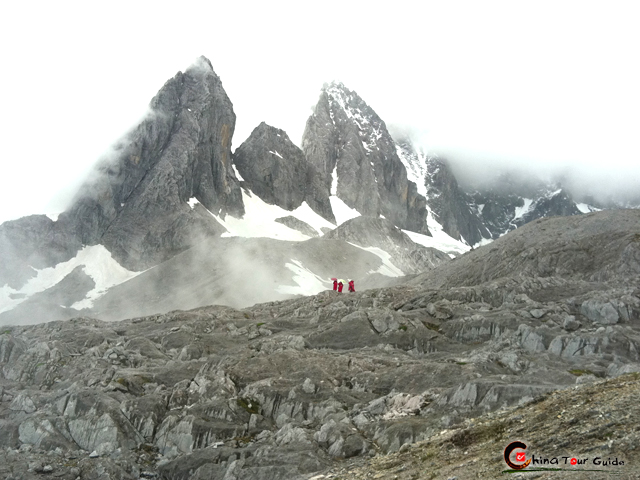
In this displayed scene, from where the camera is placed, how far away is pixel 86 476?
1666 inches

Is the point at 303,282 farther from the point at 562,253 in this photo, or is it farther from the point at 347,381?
the point at 347,381

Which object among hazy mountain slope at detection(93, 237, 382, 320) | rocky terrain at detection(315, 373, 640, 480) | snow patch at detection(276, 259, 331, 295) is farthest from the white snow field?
rocky terrain at detection(315, 373, 640, 480)

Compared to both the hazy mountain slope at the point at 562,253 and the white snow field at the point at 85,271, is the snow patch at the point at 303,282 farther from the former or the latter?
the white snow field at the point at 85,271

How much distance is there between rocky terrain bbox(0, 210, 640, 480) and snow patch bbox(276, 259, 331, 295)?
Result: 61.0 metres

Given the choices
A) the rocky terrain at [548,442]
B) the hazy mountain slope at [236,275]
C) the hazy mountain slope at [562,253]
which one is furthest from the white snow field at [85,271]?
the rocky terrain at [548,442]

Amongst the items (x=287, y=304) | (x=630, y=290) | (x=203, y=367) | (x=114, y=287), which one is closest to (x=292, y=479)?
(x=203, y=367)

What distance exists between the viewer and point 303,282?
531 feet

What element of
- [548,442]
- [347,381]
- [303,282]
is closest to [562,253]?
[347,381]

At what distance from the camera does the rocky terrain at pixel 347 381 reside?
32.5 metres

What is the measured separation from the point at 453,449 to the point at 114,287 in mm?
169849

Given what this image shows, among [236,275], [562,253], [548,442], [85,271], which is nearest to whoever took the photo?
[548,442]

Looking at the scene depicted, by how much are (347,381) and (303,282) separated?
4145 inches

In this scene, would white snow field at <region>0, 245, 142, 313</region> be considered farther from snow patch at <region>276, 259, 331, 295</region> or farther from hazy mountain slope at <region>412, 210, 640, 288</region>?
hazy mountain slope at <region>412, 210, 640, 288</region>

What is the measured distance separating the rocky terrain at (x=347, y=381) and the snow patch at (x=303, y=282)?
61.0 meters
